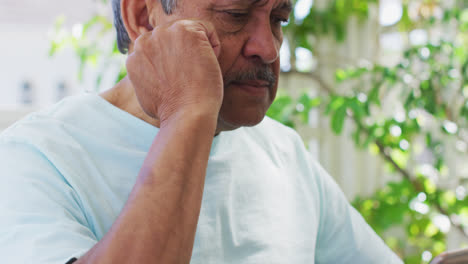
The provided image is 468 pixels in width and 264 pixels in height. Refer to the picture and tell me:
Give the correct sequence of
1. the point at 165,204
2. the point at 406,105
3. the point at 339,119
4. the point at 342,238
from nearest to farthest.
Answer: the point at 165,204 < the point at 342,238 < the point at 339,119 < the point at 406,105

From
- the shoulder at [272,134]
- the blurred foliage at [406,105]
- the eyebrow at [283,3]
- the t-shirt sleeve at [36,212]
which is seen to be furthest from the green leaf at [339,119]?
the t-shirt sleeve at [36,212]

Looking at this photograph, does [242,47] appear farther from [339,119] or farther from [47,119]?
[339,119]

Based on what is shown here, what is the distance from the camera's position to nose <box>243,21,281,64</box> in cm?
84

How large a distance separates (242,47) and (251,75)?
Answer: 0.05 m

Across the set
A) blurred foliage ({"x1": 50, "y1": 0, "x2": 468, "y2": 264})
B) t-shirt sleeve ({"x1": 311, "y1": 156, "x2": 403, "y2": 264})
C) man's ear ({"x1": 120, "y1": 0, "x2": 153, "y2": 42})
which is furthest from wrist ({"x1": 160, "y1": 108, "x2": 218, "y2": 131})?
blurred foliage ({"x1": 50, "y1": 0, "x2": 468, "y2": 264})

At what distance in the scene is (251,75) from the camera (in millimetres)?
851

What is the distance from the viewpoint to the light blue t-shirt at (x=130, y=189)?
0.65 m

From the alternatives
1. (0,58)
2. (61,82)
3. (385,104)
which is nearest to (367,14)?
(385,104)

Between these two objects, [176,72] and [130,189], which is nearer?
[176,72]

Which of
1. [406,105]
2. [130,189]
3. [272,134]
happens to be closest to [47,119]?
[130,189]

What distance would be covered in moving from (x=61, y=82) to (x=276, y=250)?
169 cm

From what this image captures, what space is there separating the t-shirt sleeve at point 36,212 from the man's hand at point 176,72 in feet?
0.62

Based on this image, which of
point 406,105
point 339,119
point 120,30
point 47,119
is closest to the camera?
point 47,119

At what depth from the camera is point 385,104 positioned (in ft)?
8.20
